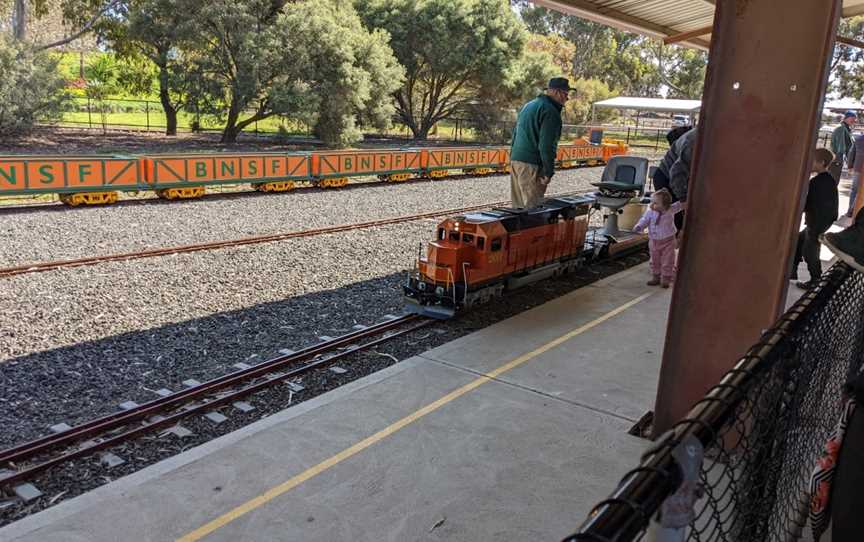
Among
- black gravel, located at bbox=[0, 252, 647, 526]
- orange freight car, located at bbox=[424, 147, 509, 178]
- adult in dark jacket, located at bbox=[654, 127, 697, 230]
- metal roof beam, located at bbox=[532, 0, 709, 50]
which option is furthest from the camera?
orange freight car, located at bbox=[424, 147, 509, 178]

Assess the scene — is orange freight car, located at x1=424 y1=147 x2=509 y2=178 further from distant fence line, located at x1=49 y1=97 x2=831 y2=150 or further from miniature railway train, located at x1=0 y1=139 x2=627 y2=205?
distant fence line, located at x1=49 y1=97 x2=831 y2=150

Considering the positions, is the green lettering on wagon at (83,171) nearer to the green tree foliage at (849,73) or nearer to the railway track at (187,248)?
the railway track at (187,248)

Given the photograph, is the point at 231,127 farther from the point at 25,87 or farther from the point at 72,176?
the point at 72,176

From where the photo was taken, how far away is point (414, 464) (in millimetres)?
5125

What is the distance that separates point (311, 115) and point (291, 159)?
1153cm

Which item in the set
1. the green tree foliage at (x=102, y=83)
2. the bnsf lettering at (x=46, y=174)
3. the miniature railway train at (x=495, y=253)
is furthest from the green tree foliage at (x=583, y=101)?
the miniature railway train at (x=495, y=253)

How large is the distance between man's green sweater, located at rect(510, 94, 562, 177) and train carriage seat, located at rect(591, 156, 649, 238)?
7.82ft

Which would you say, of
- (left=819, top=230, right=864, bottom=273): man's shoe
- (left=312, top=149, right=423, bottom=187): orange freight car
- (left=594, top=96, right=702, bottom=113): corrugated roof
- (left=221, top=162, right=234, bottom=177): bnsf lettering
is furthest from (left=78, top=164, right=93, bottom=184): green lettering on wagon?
(left=594, top=96, right=702, bottom=113): corrugated roof

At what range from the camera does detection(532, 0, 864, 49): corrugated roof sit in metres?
8.70

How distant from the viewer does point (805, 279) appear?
1105 cm

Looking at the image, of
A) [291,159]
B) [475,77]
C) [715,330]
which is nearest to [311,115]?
[291,159]

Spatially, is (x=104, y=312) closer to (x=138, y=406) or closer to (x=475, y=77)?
(x=138, y=406)

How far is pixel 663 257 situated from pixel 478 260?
11.2 feet

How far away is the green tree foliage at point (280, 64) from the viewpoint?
2928cm
